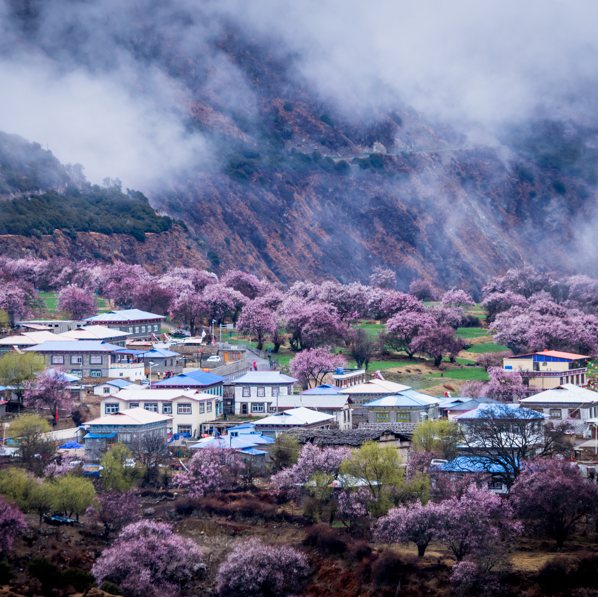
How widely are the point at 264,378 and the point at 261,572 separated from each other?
29.9 meters

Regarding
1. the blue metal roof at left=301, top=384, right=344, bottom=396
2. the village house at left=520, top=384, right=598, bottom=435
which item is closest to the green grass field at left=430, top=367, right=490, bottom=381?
the blue metal roof at left=301, top=384, right=344, bottom=396

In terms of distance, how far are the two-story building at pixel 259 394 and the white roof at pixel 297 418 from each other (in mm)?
4234

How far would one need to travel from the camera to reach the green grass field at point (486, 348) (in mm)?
93531

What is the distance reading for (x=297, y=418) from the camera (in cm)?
5900

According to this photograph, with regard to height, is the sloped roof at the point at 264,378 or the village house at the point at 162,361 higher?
the village house at the point at 162,361

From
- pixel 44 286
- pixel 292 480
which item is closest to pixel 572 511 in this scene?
pixel 292 480

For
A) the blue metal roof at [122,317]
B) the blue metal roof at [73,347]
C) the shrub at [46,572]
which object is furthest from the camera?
the blue metal roof at [122,317]

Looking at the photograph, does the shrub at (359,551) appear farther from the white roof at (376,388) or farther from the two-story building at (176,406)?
the white roof at (376,388)

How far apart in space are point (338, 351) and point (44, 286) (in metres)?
46.7

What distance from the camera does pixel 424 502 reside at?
42219 millimetres

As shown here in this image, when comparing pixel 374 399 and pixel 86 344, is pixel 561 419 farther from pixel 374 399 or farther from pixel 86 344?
pixel 86 344

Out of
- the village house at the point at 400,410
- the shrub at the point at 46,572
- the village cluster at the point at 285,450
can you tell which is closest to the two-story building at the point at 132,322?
the village cluster at the point at 285,450

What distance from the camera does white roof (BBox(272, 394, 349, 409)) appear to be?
63188 mm

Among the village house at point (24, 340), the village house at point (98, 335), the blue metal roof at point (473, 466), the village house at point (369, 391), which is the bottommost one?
the blue metal roof at point (473, 466)
